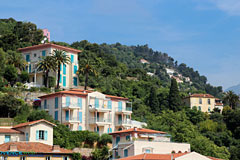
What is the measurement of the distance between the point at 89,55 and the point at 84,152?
50.8 meters

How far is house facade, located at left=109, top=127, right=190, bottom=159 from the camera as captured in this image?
5191 cm

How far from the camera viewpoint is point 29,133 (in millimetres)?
54656

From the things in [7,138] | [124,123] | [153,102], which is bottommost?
[7,138]

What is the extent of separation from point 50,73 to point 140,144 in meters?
34.9

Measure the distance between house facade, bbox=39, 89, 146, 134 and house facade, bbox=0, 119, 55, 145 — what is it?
9.93 meters

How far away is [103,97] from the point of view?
71750 mm

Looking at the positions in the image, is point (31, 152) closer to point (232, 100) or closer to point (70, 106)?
point (70, 106)

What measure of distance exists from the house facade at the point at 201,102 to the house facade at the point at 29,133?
50.6 meters

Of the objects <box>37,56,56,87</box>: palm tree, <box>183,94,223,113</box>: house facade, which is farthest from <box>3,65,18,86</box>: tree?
<box>183,94,223,113</box>: house facade

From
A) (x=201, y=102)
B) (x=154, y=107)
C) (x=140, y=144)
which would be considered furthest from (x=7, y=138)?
(x=201, y=102)

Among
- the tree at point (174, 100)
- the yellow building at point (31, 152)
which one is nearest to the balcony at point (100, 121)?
the yellow building at point (31, 152)

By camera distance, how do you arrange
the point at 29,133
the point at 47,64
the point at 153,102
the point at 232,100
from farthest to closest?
the point at 232,100, the point at 153,102, the point at 47,64, the point at 29,133

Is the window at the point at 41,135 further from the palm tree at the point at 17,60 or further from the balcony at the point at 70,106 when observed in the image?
the palm tree at the point at 17,60

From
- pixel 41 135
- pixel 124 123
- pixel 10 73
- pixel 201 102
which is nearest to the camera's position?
pixel 41 135
